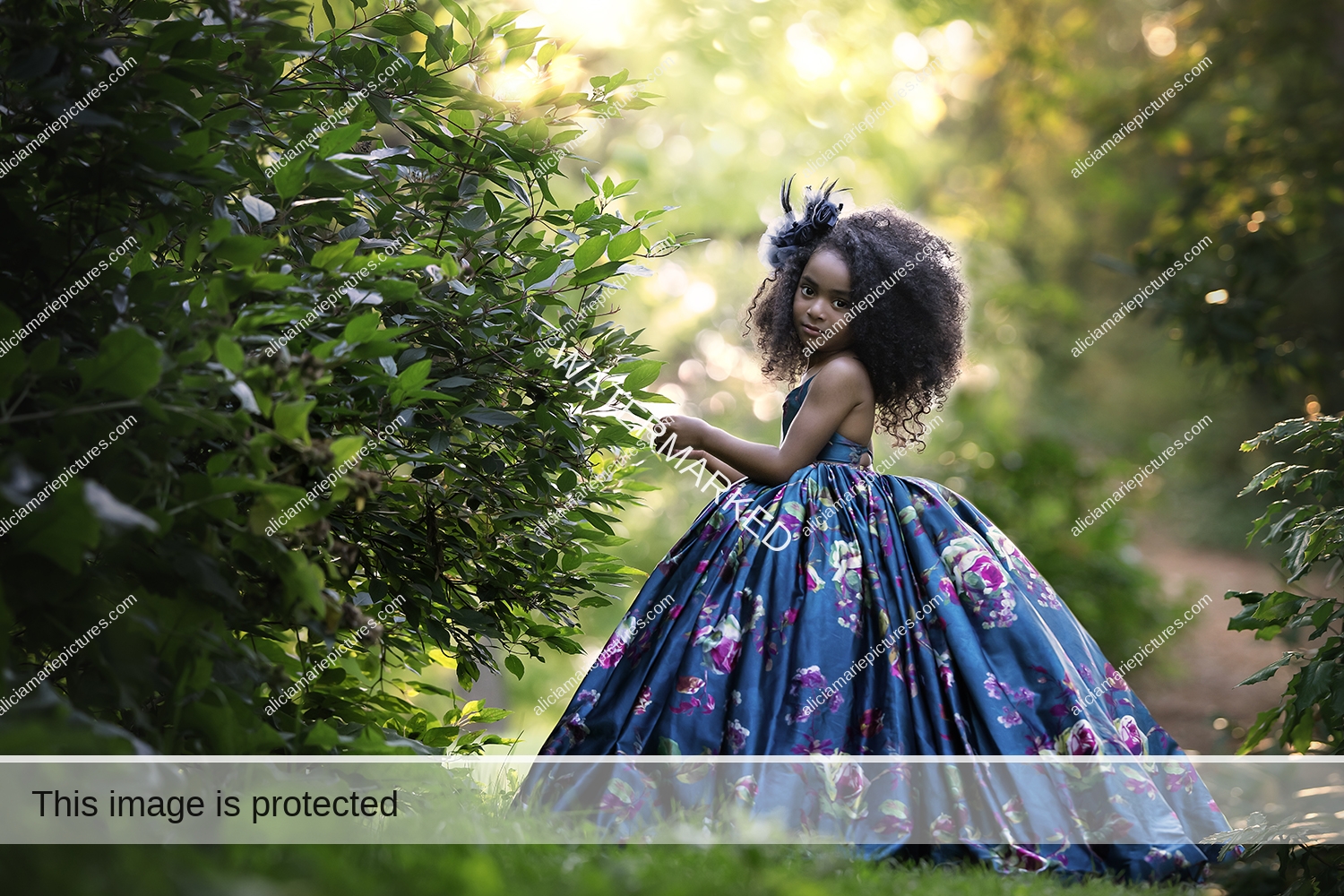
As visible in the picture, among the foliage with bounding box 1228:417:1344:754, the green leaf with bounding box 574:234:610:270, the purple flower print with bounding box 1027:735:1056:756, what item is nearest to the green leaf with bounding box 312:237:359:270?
the green leaf with bounding box 574:234:610:270

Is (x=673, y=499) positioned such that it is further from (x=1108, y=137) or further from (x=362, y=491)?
(x=362, y=491)

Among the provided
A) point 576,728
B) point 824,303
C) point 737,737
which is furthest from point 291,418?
point 824,303

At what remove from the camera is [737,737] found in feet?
7.75

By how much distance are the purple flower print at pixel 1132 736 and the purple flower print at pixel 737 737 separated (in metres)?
0.99

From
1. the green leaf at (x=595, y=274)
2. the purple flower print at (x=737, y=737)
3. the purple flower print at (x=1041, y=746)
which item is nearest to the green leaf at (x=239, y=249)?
the green leaf at (x=595, y=274)

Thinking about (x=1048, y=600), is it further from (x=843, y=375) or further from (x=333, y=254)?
(x=333, y=254)

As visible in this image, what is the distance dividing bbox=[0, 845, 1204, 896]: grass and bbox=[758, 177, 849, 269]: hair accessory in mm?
1869

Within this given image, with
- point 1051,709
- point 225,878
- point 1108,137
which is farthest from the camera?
point 1108,137

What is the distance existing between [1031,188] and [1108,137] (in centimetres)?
758

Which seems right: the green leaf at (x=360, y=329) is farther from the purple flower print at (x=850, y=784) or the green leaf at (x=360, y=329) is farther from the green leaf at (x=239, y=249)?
the purple flower print at (x=850, y=784)

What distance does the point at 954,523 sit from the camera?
272cm

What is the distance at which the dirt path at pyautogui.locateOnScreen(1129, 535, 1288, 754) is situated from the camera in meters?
7.70

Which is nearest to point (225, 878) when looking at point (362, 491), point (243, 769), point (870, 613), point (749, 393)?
point (243, 769)

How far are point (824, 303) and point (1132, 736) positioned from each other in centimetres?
148
